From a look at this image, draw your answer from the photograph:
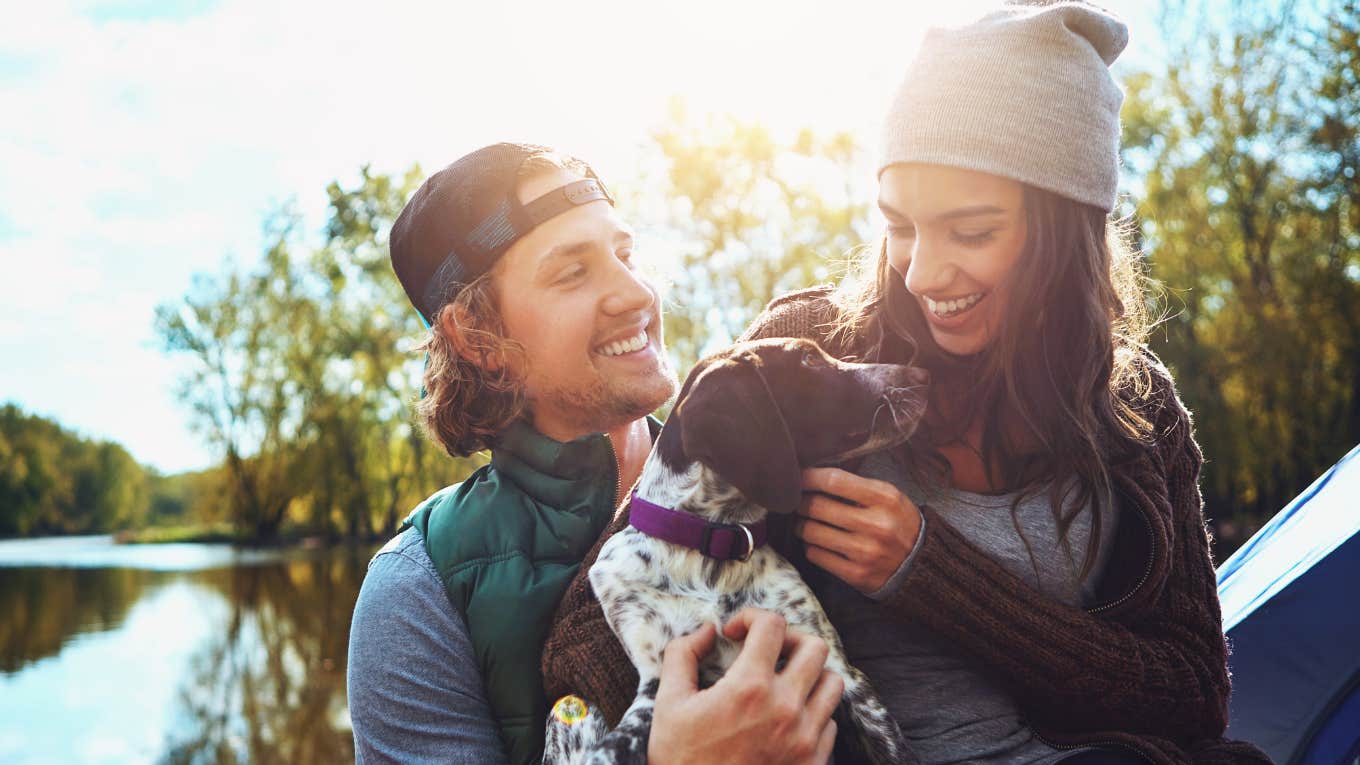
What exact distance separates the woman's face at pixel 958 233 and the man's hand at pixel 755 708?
83 centimetres

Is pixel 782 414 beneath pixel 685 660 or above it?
above

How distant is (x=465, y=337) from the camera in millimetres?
2662

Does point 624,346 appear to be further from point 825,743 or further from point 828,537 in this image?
point 825,743

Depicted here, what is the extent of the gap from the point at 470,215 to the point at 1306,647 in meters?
2.52

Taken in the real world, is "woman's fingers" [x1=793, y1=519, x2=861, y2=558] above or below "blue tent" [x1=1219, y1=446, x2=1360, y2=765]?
above

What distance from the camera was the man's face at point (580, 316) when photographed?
2.61m

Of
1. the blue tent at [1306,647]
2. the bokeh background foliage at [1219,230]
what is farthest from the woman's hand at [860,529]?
the bokeh background foliage at [1219,230]

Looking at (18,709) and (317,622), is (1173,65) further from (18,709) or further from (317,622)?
(18,709)

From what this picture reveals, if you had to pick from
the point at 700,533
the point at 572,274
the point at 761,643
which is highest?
the point at 572,274

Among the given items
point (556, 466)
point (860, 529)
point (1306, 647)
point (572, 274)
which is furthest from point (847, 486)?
point (1306, 647)

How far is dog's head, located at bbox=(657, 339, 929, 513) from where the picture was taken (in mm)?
2344

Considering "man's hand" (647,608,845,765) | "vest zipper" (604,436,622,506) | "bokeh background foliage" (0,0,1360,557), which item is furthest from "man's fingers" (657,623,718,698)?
"bokeh background foliage" (0,0,1360,557)

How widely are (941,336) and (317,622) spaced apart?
46.9ft

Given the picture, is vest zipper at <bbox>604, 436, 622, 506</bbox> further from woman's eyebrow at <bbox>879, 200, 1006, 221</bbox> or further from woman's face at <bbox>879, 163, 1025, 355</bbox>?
woman's eyebrow at <bbox>879, 200, 1006, 221</bbox>
